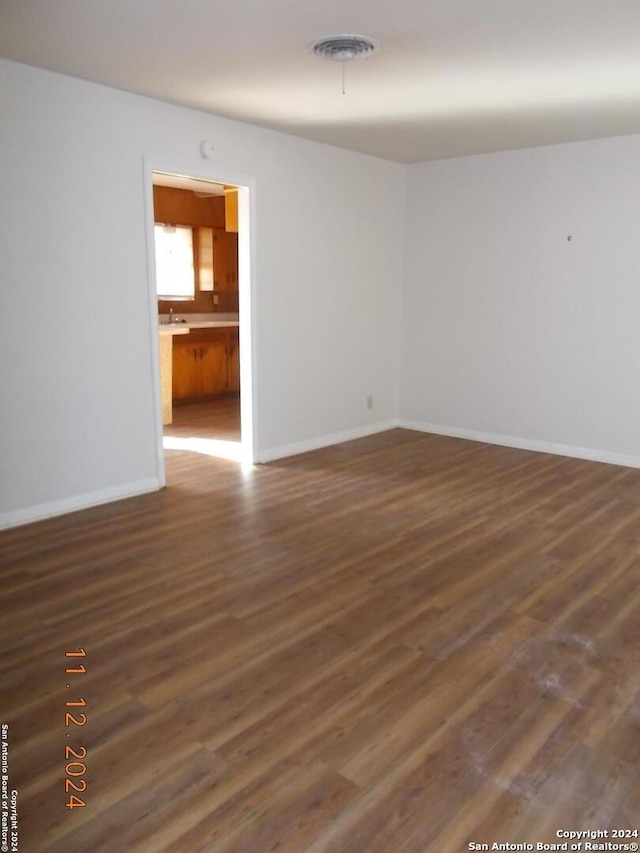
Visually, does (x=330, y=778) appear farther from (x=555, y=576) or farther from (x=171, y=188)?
(x=171, y=188)

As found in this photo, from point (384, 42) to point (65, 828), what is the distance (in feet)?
10.9

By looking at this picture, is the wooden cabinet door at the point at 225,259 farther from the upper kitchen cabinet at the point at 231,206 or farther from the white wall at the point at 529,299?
the white wall at the point at 529,299

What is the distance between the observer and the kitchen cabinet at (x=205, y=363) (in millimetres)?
7828

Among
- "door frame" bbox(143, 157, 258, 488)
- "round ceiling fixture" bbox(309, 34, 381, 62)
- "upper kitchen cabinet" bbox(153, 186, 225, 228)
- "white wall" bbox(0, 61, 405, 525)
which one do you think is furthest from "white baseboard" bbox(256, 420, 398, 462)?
"upper kitchen cabinet" bbox(153, 186, 225, 228)

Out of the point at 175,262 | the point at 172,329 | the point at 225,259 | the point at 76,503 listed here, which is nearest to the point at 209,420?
the point at 172,329

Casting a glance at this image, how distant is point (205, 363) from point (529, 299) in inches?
157

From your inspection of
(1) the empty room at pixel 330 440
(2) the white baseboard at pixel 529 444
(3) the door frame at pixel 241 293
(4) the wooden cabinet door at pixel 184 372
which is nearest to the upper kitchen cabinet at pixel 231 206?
(1) the empty room at pixel 330 440

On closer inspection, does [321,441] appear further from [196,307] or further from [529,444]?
[196,307]

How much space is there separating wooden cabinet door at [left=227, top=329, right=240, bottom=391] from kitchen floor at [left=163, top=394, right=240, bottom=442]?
169 mm

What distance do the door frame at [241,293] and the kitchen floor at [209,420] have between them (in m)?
0.87

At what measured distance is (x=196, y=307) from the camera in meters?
8.55

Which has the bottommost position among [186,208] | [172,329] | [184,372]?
[184,372]

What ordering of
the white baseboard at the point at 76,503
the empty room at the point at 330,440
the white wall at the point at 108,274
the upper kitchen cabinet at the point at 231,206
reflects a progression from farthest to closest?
the upper kitchen cabinet at the point at 231,206
the white baseboard at the point at 76,503
the white wall at the point at 108,274
the empty room at the point at 330,440

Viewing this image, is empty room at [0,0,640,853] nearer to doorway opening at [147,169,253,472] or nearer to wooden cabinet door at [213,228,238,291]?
doorway opening at [147,169,253,472]
